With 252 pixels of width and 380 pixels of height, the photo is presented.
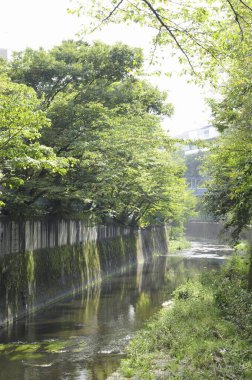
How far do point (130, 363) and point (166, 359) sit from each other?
3.35ft

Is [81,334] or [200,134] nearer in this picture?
[81,334]

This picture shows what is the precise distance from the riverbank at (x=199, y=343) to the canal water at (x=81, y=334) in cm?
152

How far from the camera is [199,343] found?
1351 centimetres

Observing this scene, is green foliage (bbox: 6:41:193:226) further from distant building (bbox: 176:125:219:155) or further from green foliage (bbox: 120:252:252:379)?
distant building (bbox: 176:125:219:155)

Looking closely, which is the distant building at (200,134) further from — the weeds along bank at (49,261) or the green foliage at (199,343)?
the green foliage at (199,343)

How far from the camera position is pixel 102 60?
26062 millimetres

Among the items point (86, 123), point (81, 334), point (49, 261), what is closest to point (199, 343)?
point (81, 334)

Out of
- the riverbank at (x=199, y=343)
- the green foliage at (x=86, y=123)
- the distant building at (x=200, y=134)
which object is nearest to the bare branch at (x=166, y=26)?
the riverbank at (x=199, y=343)

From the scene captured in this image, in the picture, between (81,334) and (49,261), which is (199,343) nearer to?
(81,334)

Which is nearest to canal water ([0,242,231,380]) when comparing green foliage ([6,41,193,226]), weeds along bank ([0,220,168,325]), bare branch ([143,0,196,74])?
weeds along bank ([0,220,168,325])

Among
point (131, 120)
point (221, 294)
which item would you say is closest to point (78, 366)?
point (221, 294)

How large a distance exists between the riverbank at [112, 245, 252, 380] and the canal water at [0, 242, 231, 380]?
1.52 meters

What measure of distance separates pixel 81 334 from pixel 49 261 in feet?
25.6

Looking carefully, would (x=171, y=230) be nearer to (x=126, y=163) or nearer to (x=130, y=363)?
(x=126, y=163)
